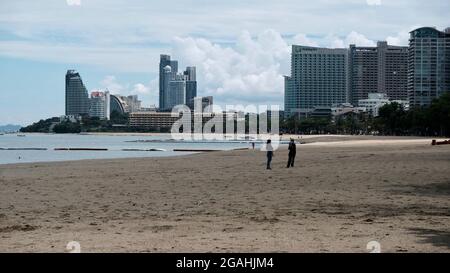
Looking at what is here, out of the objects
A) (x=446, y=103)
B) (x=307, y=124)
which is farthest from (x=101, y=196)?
(x=307, y=124)

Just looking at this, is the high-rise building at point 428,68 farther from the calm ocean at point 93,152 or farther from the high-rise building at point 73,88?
the high-rise building at point 73,88

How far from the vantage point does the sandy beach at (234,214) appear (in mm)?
9445

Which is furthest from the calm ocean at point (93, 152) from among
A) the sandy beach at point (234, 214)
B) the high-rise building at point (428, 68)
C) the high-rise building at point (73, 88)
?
the high-rise building at point (428, 68)

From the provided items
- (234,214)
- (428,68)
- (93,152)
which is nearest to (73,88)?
(234,214)

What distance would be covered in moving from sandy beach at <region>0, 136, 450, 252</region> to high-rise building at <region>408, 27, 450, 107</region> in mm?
134440

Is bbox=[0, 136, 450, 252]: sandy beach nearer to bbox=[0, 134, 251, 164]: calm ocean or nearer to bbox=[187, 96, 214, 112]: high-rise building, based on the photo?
bbox=[187, 96, 214, 112]: high-rise building

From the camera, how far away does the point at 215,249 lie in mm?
8703

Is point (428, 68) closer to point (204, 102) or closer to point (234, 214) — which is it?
point (204, 102)

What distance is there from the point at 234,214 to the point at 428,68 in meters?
169

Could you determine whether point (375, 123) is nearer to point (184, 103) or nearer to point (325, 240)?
point (184, 103)

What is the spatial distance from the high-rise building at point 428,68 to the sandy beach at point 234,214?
134440 mm

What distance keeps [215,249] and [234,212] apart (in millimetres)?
5465
